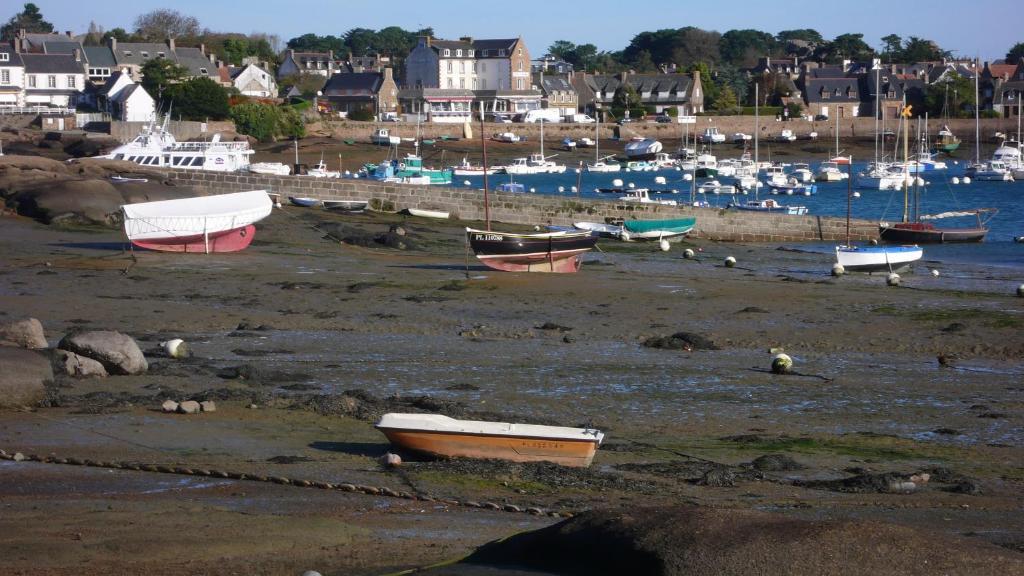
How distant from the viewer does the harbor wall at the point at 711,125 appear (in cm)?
10800

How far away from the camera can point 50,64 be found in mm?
96500

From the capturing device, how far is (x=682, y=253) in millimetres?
34312

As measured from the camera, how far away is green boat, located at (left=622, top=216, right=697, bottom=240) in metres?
36.9

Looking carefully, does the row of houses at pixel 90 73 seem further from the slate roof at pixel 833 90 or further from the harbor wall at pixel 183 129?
the slate roof at pixel 833 90

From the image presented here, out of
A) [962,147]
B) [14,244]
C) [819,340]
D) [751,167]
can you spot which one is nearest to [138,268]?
[14,244]

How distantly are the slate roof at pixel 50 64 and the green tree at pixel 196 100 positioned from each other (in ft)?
54.1

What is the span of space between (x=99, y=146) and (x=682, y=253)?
116ft

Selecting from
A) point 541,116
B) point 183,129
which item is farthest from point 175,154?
point 541,116

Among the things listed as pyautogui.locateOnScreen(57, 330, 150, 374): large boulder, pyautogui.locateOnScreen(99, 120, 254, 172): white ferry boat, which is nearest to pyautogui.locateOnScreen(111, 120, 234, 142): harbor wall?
pyautogui.locateOnScreen(99, 120, 254, 172): white ferry boat

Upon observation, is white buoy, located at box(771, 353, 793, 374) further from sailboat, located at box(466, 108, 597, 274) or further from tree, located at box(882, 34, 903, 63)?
tree, located at box(882, 34, 903, 63)

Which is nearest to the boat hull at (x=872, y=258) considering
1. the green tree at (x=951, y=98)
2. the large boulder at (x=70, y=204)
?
the large boulder at (x=70, y=204)

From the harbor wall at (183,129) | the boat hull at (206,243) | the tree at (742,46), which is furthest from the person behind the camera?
the tree at (742,46)

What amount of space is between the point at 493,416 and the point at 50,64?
94153mm

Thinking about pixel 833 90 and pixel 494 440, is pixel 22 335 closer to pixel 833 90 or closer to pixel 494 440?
pixel 494 440
